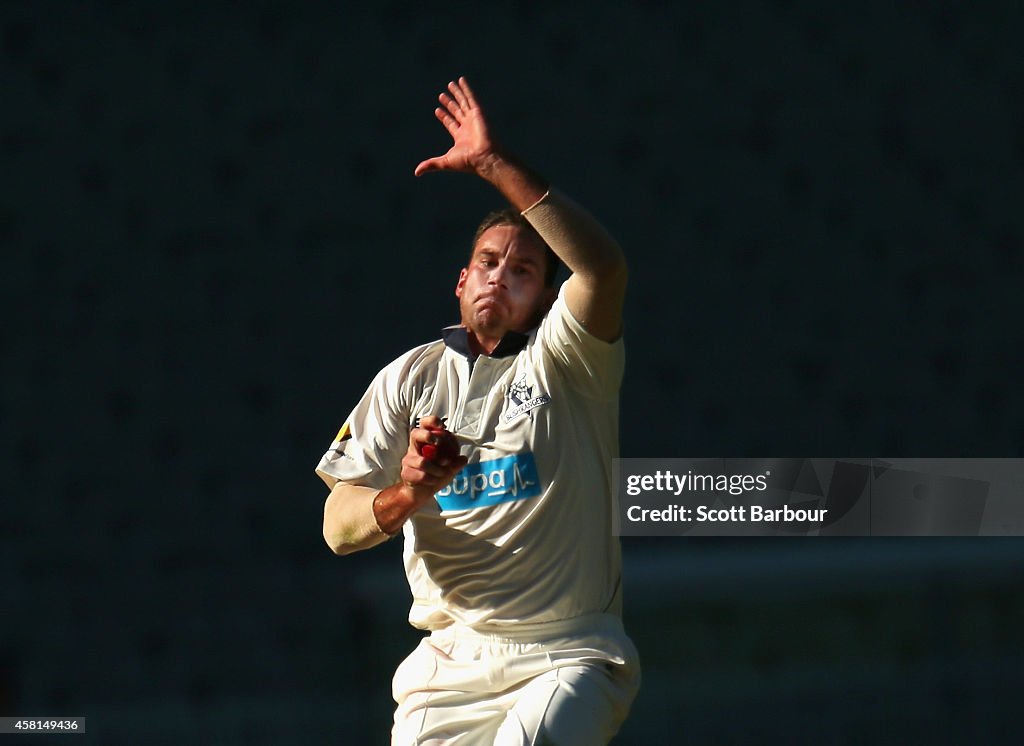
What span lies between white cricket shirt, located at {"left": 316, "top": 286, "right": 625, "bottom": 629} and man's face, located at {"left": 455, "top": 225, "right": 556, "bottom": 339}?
1.8 inches

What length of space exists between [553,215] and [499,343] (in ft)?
1.44

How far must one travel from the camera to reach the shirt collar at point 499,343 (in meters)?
3.23

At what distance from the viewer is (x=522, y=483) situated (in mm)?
3096

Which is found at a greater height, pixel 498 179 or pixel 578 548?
pixel 498 179

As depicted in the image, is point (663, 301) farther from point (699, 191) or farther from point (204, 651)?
point (204, 651)

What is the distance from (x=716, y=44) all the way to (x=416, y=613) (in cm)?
388

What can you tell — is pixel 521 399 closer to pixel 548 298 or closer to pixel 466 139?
pixel 548 298

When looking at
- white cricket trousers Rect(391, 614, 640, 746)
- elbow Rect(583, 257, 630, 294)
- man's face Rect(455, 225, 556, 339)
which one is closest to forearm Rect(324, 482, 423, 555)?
white cricket trousers Rect(391, 614, 640, 746)

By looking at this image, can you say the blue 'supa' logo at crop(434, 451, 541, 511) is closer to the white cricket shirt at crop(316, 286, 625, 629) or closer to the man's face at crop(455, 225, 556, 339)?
the white cricket shirt at crop(316, 286, 625, 629)

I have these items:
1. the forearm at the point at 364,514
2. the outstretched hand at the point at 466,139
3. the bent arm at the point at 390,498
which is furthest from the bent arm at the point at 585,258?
the forearm at the point at 364,514

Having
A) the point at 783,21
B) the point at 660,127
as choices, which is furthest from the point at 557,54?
the point at 783,21

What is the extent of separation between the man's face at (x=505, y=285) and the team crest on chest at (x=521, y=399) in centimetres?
14

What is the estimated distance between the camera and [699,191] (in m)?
6.48

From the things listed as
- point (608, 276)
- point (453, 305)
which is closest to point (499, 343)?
point (608, 276)
